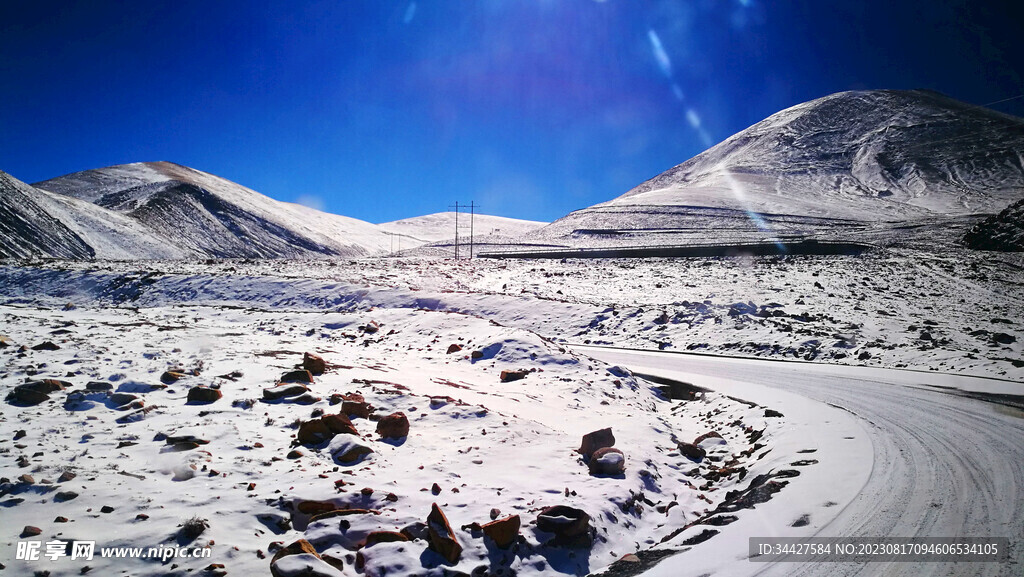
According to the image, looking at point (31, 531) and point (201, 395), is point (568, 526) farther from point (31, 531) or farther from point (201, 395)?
point (201, 395)

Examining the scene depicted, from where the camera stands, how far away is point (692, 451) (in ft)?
30.3

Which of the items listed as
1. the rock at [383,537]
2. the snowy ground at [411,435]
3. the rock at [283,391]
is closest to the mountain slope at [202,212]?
the snowy ground at [411,435]

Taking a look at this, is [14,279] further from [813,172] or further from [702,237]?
[813,172]

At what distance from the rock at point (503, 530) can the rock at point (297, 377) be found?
542 cm

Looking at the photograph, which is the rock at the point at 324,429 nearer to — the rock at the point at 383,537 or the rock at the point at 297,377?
the rock at the point at 297,377

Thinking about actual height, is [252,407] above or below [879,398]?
above

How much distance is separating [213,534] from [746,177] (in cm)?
13580

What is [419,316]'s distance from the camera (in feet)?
61.6

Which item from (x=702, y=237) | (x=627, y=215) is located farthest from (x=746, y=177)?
(x=702, y=237)

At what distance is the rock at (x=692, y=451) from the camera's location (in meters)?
9.16

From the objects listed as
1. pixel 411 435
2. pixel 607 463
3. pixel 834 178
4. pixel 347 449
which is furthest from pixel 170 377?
pixel 834 178

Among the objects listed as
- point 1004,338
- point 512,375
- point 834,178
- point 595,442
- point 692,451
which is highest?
point 834,178

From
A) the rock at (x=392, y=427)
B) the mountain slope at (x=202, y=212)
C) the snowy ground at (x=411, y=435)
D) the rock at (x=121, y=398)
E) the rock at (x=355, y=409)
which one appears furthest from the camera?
the mountain slope at (x=202, y=212)

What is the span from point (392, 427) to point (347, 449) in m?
0.97
